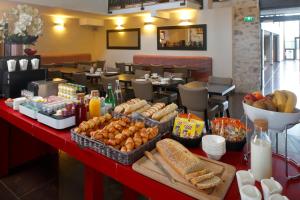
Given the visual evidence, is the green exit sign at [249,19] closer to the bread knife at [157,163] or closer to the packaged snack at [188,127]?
the packaged snack at [188,127]

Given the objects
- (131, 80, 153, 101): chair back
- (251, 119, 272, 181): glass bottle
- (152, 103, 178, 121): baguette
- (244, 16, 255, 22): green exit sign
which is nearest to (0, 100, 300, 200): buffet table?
(251, 119, 272, 181): glass bottle

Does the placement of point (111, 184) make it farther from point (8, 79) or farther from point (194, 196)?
point (194, 196)

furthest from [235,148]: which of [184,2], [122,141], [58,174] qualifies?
[184,2]

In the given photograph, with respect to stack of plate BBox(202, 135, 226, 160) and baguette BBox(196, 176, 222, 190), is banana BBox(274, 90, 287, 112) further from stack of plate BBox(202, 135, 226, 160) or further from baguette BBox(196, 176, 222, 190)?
baguette BBox(196, 176, 222, 190)

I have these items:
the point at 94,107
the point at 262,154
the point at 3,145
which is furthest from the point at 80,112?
the point at 3,145

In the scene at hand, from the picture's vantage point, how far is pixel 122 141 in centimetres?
145

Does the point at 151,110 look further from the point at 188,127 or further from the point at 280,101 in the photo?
the point at 280,101

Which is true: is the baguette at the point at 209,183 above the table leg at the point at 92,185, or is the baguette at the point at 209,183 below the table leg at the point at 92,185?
above

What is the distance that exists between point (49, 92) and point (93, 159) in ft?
4.63

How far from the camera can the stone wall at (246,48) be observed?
7742 millimetres

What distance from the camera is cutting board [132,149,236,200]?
1058 millimetres

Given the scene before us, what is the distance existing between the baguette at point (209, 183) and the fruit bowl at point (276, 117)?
0.40 m

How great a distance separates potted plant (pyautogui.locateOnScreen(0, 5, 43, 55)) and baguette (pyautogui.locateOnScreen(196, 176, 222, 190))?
8.64 ft

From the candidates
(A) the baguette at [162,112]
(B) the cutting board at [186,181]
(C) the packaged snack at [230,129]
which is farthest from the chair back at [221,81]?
(B) the cutting board at [186,181]
